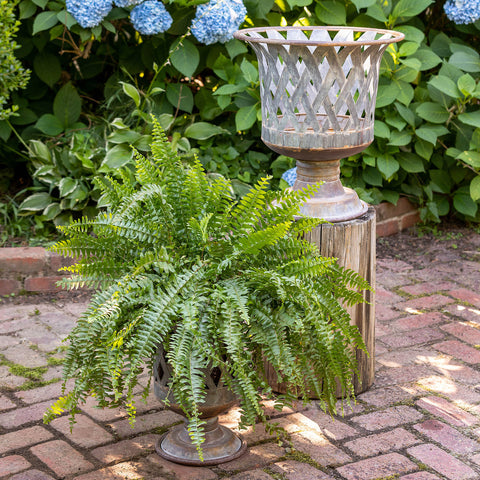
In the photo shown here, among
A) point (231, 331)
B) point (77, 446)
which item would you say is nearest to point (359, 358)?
point (231, 331)

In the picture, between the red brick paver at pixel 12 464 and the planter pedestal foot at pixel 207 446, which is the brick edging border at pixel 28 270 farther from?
the planter pedestal foot at pixel 207 446

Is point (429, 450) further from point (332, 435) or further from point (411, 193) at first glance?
point (411, 193)

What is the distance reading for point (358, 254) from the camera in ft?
10.4

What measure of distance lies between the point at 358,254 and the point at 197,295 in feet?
3.13

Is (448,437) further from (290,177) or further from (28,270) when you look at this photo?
(28,270)

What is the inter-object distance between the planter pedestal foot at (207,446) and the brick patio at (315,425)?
0.03 metres

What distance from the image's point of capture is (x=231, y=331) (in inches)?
94.9

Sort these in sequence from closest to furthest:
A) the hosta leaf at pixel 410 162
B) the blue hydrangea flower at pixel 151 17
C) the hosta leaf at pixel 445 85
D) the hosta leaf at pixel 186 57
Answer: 1. the blue hydrangea flower at pixel 151 17
2. the hosta leaf at pixel 186 57
3. the hosta leaf at pixel 445 85
4. the hosta leaf at pixel 410 162

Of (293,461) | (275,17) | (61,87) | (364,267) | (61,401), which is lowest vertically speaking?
(293,461)

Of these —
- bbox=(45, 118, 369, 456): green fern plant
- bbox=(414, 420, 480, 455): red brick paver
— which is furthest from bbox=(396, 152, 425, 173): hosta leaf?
bbox=(45, 118, 369, 456): green fern plant

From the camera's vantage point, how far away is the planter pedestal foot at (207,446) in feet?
9.09

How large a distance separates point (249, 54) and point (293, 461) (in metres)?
3.06

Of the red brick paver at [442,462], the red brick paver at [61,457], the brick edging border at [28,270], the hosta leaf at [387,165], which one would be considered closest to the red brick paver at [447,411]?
the red brick paver at [442,462]

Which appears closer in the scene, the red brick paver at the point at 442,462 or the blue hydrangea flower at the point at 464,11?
the red brick paver at the point at 442,462
